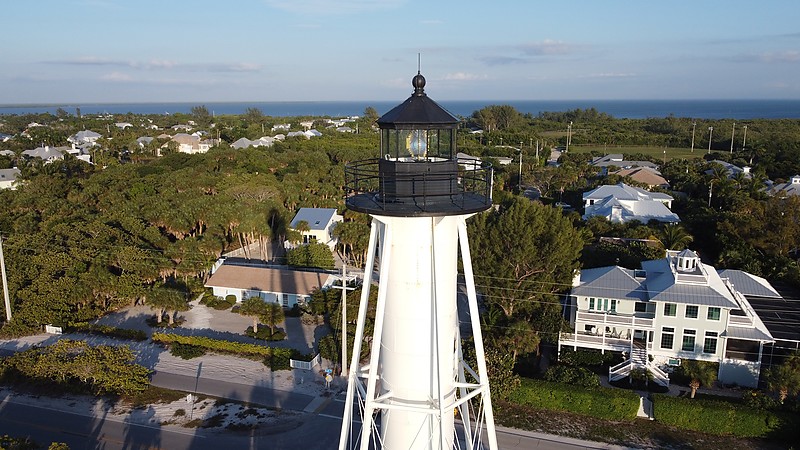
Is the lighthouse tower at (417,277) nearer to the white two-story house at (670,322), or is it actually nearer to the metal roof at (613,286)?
the white two-story house at (670,322)

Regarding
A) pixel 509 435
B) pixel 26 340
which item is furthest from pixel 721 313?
pixel 26 340

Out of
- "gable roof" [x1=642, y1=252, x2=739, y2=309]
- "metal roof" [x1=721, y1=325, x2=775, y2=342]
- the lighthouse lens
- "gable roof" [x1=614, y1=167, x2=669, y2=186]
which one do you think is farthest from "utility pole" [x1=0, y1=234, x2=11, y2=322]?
"gable roof" [x1=614, y1=167, x2=669, y2=186]

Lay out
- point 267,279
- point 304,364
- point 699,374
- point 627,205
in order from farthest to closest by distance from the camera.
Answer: point 627,205
point 267,279
point 304,364
point 699,374

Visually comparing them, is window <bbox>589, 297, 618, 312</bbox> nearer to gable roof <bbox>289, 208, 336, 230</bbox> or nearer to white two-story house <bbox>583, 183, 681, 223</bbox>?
white two-story house <bbox>583, 183, 681, 223</bbox>

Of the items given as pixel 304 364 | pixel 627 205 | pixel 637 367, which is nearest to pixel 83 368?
pixel 304 364

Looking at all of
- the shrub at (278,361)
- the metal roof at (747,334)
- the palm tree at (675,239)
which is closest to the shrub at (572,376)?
the metal roof at (747,334)

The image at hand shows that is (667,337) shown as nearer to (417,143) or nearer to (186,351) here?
(417,143)
